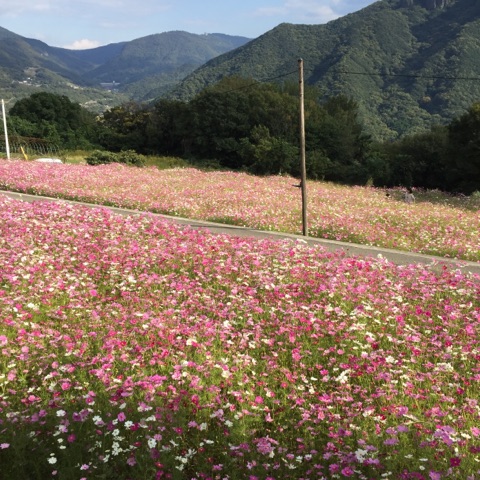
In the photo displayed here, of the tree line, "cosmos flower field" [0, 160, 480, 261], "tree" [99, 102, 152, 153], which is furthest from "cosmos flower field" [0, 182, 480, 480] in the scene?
"tree" [99, 102, 152, 153]

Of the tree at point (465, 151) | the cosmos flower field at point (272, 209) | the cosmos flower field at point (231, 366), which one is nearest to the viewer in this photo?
the cosmos flower field at point (231, 366)

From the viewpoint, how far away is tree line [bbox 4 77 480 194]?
1996 inches

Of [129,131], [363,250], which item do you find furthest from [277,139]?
[363,250]

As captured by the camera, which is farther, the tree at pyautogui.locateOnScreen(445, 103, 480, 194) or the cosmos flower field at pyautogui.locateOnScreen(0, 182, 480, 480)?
the tree at pyautogui.locateOnScreen(445, 103, 480, 194)

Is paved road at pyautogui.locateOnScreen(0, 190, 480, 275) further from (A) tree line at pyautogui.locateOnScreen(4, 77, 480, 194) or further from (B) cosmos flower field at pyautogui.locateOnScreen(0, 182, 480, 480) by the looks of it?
(A) tree line at pyautogui.locateOnScreen(4, 77, 480, 194)

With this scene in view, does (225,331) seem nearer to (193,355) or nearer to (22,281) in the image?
(193,355)

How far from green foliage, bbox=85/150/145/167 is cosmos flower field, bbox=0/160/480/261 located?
13.2 meters

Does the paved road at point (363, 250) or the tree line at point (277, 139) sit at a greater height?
the tree line at point (277, 139)

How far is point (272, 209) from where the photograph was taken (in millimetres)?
22312

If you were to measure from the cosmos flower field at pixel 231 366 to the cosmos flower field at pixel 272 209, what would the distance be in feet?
19.3

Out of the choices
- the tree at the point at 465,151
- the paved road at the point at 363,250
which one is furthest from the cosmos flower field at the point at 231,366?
the tree at the point at 465,151

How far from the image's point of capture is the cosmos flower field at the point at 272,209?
17344 mm

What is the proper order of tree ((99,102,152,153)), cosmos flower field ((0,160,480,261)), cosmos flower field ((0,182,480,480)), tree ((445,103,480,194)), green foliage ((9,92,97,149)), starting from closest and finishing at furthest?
cosmos flower field ((0,182,480,480))
cosmos flower field ((0,160,480,261))
tree ((445,103,480,194))
tree ((99,102,152,153))
green foliage ((9,92,97,149))

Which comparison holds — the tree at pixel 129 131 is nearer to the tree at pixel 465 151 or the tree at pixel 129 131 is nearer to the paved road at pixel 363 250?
the tree at pixel 465 151
